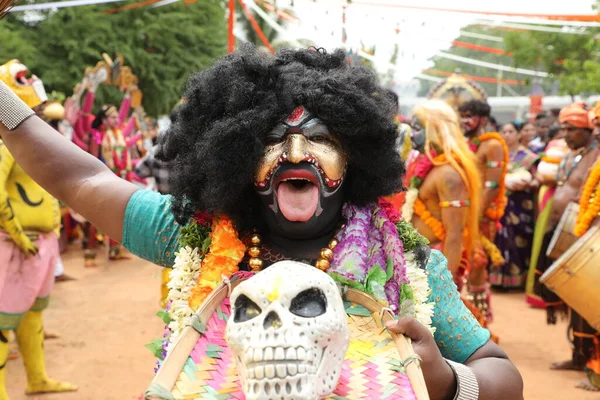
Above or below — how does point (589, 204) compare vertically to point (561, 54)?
above

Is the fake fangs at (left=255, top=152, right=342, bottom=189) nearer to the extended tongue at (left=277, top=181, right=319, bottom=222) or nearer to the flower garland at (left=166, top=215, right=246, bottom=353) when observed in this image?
the extended tongue at (left=277, top=181, right=319, bottom=222)

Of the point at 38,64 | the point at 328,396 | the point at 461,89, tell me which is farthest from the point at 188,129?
the point at 38,64

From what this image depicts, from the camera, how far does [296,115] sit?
1.88 metres

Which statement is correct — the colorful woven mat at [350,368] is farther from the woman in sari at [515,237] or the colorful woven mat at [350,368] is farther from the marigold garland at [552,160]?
the woman in sari at [515,237]

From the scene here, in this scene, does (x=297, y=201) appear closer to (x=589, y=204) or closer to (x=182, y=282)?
(x=182, y=282)

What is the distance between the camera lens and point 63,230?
11.6m

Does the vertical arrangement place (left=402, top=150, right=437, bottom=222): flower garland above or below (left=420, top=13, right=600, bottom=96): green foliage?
above

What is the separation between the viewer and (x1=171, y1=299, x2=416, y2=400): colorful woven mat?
145 cm

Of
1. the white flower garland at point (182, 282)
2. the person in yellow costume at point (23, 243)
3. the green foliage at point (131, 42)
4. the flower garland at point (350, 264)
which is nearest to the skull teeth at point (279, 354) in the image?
the flower garland at point (350, 264)

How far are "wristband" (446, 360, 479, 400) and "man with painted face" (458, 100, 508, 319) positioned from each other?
4.56 meters

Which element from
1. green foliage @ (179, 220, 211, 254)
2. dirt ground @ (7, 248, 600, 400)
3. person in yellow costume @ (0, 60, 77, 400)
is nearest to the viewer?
green foliage @ (179, 220, 211, 254)

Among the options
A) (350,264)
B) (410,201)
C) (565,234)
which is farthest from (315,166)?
(565,234)

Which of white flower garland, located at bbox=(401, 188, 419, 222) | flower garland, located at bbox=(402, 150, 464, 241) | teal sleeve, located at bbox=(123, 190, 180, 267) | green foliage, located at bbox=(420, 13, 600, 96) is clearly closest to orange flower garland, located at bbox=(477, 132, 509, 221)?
flower garland, located at bbox=(402, 150, 464, 241)

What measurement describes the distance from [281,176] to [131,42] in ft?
58.9
